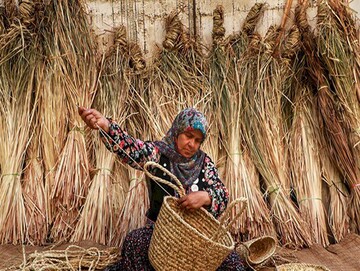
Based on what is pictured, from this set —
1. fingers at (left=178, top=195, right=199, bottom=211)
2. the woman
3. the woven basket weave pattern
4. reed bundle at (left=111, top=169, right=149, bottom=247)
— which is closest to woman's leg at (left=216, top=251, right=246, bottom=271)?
the woman

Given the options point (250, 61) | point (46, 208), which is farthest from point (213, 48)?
point (46, 208)

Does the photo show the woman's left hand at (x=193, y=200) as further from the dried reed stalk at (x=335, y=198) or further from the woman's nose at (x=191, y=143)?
the dried reed stalk at (x=335, y=198)

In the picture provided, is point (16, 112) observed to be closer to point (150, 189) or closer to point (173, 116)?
point (173, 116)

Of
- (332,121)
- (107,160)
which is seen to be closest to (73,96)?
(107,160)

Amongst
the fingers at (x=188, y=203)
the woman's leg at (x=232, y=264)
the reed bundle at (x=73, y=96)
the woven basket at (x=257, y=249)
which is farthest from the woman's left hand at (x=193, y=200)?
the reed bundle at (x=73, y=96)

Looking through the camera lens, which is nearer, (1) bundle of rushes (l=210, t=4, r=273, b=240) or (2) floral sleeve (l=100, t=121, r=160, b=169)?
(2) floral sleeve (l=100, t=121, r=160, b=169)

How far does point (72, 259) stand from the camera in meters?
2.75

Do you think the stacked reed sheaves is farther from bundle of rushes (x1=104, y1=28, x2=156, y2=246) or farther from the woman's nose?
the woman's nose

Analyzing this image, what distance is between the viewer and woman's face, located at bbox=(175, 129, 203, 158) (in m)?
2.59

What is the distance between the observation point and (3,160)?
3236 millimetres

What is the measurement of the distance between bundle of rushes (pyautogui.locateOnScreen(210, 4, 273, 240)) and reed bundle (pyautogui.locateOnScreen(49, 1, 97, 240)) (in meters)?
0.92

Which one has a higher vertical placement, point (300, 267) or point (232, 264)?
point (232, 264)

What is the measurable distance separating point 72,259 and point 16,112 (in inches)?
46.2

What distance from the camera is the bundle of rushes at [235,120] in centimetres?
309
